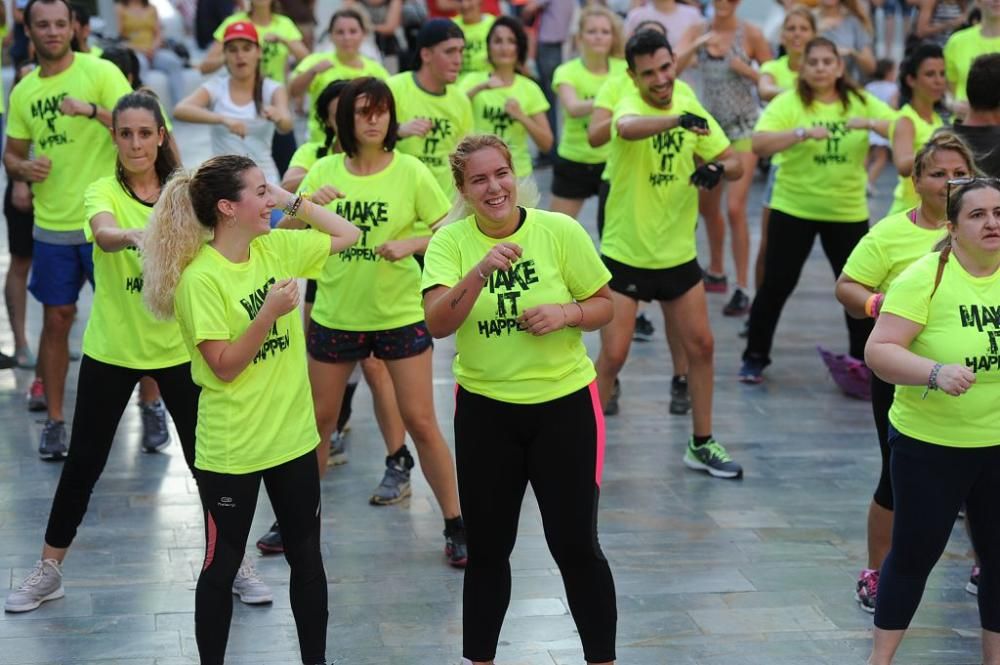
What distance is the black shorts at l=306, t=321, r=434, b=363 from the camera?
21.2 feet

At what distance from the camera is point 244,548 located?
194 inches

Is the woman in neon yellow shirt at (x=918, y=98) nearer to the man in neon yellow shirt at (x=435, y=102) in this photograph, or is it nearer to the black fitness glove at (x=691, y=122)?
the black fitness glove at (x=691, y=122)

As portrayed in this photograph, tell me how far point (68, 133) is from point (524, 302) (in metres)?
3.74

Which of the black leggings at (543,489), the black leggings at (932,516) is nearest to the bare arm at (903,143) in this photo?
the black leggings at (932,516)

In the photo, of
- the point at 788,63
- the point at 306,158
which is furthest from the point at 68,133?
the point at 788,63

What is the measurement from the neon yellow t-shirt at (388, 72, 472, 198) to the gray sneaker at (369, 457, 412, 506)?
1.84m

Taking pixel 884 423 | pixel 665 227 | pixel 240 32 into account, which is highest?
pixel 240 32

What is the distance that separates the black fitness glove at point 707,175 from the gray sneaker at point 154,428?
3046 millimetres

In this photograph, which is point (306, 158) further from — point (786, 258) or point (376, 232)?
point (786, 258)

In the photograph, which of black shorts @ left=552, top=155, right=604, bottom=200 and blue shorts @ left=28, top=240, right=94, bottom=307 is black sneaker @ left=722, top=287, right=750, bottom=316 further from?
Result: blue shorts @ left=28, top=240, right=94, bottom=307

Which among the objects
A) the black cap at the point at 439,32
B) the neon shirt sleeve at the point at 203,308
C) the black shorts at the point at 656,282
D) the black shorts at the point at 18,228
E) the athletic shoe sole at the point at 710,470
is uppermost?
the black cap at the point at 439,32

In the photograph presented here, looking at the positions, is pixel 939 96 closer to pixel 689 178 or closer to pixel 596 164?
pixel 689 178

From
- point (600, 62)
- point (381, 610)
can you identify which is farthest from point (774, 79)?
point (381, 610)

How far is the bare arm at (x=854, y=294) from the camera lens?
5.71 metres
